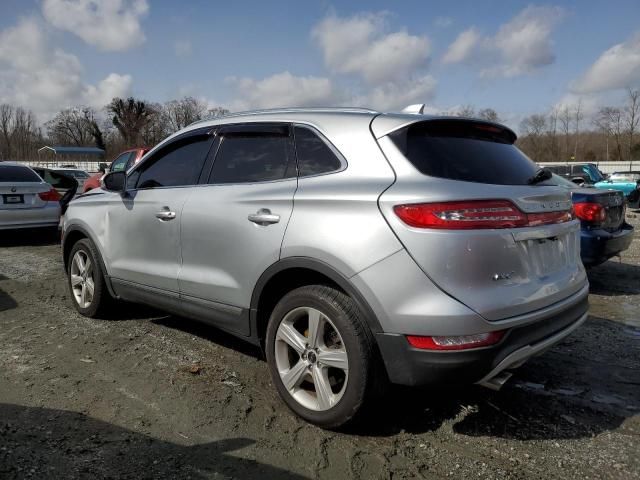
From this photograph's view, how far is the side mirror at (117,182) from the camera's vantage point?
14.6 ft

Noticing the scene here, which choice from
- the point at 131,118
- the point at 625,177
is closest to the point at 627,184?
the point at 625,177

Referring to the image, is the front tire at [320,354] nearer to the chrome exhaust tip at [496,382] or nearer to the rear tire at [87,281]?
the chrome exhaust tip at [496,382]

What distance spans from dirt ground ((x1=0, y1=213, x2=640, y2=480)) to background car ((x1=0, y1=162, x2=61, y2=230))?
5.80 meters

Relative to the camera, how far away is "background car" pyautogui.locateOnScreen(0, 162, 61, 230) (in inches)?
372

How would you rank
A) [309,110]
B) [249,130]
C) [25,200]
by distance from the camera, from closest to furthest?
[309,110] → [249,130] → [25,200]

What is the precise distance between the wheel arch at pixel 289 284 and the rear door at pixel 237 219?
6cm

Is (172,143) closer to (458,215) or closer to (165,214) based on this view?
(165,214)

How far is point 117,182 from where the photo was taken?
4492 mm

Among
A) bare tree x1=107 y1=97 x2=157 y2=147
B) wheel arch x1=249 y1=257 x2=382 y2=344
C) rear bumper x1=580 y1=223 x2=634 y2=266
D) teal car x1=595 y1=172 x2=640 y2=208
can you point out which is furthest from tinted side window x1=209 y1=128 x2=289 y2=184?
bare tree x1=107 y1=97 x2=157 y2=147

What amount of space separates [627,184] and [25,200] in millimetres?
21546

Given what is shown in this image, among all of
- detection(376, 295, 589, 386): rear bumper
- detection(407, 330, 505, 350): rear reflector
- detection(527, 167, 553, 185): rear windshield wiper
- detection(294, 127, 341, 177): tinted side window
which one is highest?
detection(294, 127, 341, 177): tinted side window

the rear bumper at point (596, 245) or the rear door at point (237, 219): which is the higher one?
the rear door at point (237, 219)

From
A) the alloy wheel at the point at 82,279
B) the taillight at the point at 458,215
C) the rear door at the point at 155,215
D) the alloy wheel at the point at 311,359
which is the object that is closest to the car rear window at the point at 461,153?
the taillight at the point at 458,215

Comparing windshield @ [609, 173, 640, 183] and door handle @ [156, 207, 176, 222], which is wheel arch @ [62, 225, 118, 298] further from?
windshield @ [609, 173, 640, 183]
